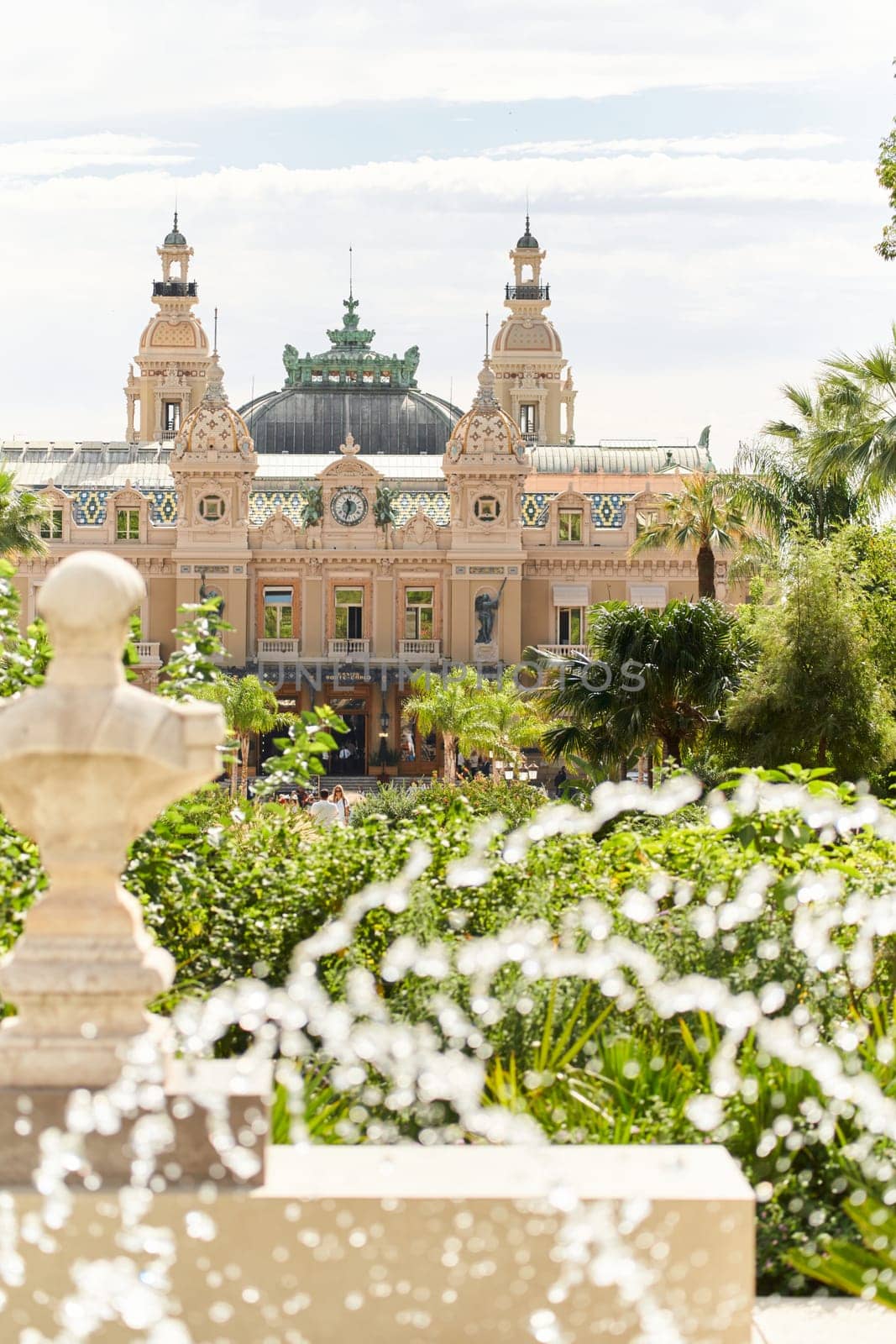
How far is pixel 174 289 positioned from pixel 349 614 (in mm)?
23723

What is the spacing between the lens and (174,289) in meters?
72.8

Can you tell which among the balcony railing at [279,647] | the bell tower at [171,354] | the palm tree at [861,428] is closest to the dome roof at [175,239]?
the bell tower at [171,354]

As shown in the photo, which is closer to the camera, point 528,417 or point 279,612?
point 279,612

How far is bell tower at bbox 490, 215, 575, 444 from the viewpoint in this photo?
234ft

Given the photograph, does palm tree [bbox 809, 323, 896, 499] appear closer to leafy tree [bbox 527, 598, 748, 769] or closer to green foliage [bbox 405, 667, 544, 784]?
leafy tree [bbox 527, 598, 748, 769]

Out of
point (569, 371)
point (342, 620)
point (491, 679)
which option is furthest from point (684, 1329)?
point (569, 371)

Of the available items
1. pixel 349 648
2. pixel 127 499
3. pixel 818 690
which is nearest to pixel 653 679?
pixel 818 690

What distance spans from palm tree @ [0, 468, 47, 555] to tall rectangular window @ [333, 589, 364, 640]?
761 inches

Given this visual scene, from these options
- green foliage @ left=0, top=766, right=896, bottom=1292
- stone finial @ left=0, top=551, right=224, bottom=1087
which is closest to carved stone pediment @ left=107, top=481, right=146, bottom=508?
green foliage @ left=0, top=766, right=896, bottom=1292

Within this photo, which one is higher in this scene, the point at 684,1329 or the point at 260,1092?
the point at 260,1092

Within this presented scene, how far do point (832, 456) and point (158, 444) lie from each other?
144ft

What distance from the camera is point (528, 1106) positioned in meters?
7.05

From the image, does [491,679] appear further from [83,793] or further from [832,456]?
[83,793]

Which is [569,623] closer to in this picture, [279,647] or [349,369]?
[279,647]
